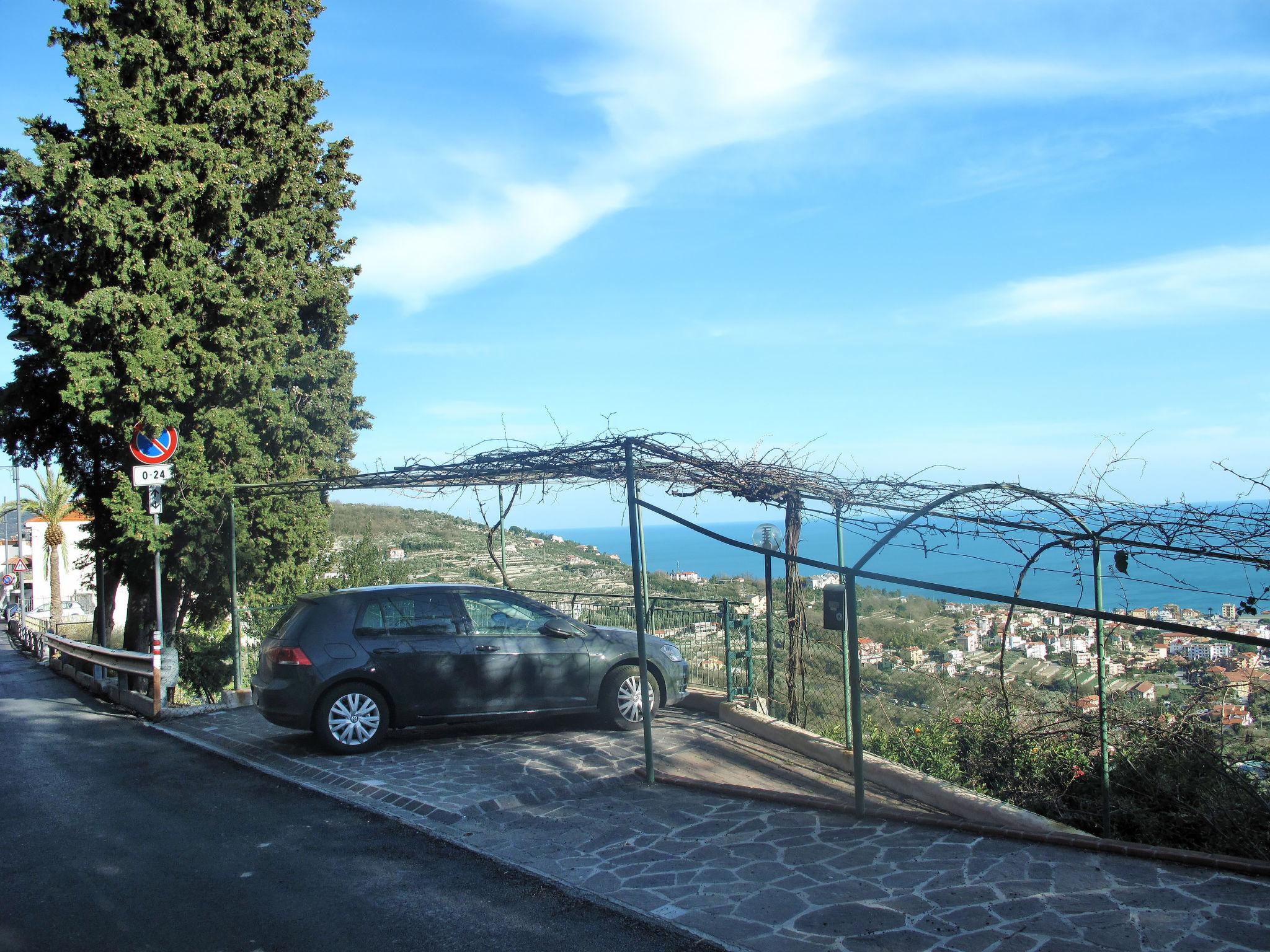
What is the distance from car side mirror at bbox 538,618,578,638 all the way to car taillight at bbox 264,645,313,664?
2366mm

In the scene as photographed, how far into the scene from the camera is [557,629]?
967cm

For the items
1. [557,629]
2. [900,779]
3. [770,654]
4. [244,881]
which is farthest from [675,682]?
[244,881]

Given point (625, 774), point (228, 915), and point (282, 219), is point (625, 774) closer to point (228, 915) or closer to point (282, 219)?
point (228, 915)

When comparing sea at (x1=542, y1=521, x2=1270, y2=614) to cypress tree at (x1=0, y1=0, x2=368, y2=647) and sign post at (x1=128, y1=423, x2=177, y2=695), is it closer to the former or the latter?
sign post at (x1=128, y1=423, x2=177, y2=695)

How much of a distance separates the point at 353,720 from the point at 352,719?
0.06 feet

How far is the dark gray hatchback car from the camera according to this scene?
8914mm

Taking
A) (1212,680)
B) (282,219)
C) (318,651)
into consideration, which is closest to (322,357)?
(282,219)

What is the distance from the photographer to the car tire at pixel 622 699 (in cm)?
981

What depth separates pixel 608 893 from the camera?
17.0 feet

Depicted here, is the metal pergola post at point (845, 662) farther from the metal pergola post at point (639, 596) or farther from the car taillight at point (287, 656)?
the car taillight at point (287, 656)

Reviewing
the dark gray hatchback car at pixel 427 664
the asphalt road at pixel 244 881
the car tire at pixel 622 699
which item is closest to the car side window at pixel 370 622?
the dark gray hatchback car at pixel 427 664

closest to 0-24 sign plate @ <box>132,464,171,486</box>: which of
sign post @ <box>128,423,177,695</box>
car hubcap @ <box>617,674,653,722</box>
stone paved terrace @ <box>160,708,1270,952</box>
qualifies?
sign post @ <box>128,423,177,695</box>

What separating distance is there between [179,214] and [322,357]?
363cm

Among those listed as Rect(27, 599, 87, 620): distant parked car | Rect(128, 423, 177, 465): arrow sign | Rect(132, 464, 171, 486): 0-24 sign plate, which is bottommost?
Rect(27, 599, 87, 620): distant parked car
